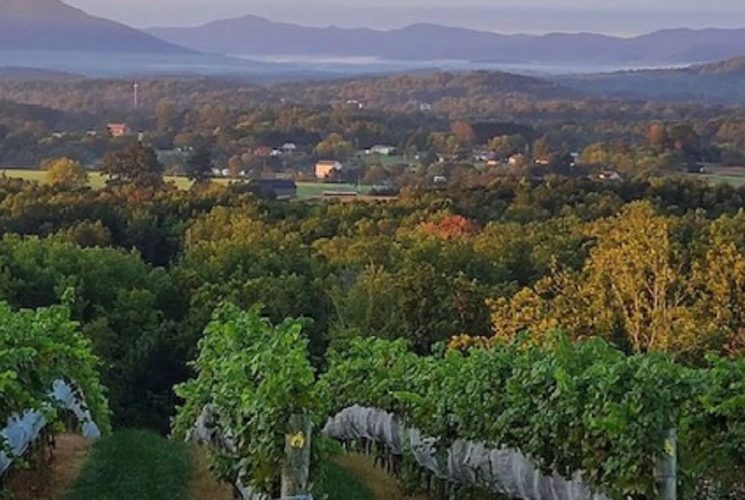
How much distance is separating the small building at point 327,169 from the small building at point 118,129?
22013mm

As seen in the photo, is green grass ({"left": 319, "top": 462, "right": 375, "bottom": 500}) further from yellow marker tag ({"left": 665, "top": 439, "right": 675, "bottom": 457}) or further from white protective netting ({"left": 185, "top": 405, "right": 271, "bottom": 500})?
yellow marker tag ({"left": 665, "top": 439, "right": 675, "bottom": 457})

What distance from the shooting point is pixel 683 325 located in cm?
2509

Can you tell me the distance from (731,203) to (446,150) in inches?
2382

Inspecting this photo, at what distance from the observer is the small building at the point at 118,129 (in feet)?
385

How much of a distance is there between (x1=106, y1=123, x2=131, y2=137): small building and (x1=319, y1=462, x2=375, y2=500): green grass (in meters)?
106

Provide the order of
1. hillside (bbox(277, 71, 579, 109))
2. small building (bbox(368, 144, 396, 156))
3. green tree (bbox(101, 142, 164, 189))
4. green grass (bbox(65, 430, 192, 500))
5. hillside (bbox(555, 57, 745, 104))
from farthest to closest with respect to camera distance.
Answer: hillside (bbox(555, 57, 745, 104))
hillside (bbox(277, 71, 579, 109))
small building (bbox(368, 144, 396, 156))
green tree (bbox(101, 142, 164, 189))
green grass (bbox(65, 430, 192, 500))

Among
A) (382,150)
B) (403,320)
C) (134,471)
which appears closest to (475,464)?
(134,471)

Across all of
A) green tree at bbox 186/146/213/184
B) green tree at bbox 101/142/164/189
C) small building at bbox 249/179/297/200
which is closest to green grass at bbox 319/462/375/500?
small building at bbox 249/179/297/200

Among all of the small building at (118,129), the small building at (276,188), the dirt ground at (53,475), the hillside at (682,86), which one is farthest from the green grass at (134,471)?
the hillside at (682,86)

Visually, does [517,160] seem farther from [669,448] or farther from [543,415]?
[669,448]

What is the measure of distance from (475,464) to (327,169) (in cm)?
9088

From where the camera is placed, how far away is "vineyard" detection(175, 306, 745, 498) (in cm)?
779

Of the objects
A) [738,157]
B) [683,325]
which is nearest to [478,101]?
[738,157]

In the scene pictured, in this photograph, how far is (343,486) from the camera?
11.0m
